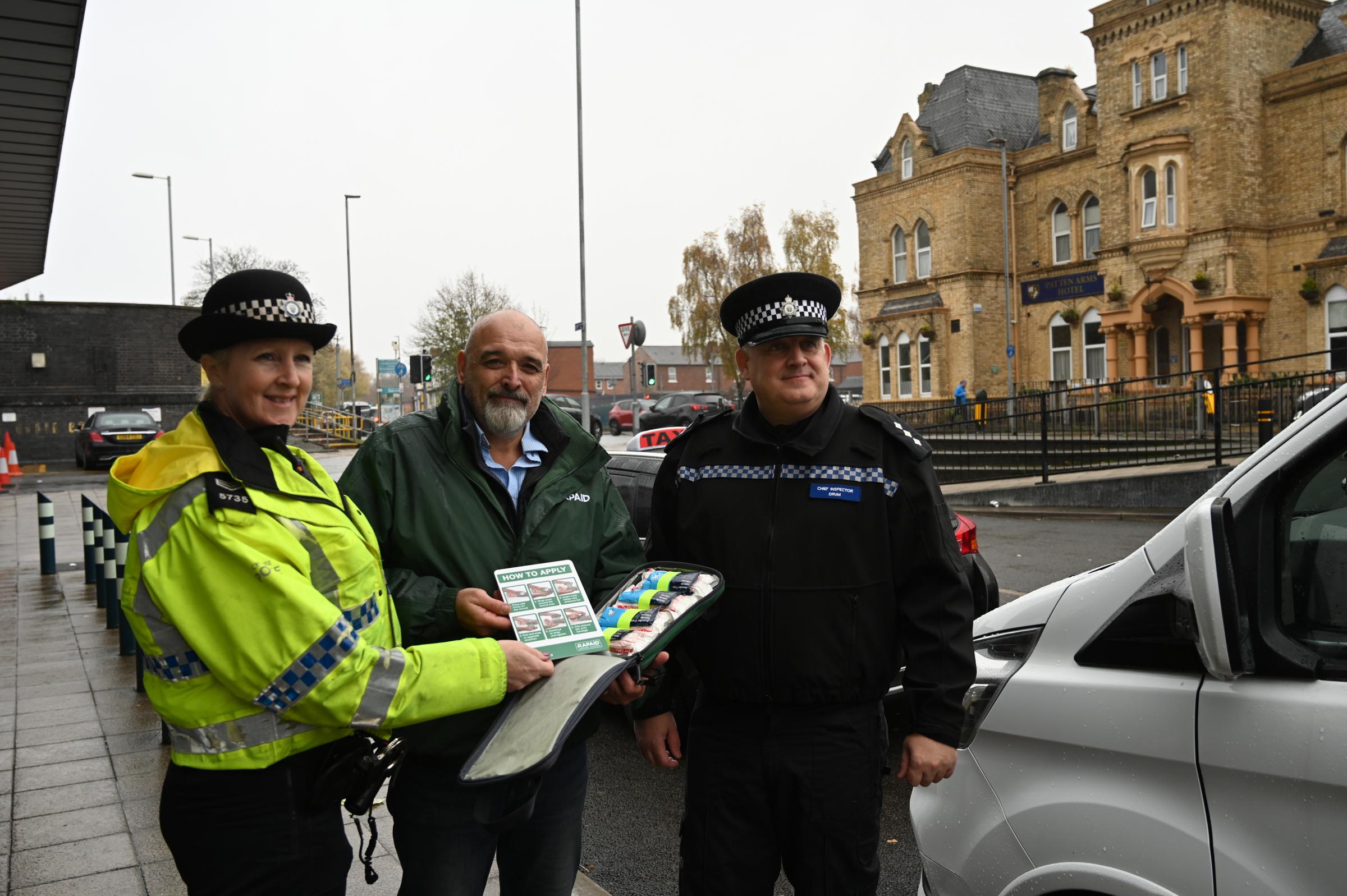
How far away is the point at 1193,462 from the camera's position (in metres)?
15.2

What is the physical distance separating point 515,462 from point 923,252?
33.9m

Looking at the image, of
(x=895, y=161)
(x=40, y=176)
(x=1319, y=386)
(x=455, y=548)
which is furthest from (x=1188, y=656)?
(x=895, y=161)

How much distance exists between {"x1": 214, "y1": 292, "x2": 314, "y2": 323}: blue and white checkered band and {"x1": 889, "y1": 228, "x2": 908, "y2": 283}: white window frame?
34.7 metres

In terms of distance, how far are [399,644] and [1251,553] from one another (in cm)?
180

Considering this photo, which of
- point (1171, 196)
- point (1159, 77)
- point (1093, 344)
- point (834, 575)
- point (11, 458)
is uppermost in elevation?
point (1159, 77)

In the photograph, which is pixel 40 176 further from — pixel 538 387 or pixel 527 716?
pixel 527 716

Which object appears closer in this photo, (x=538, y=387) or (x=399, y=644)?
(x=399, y=644)

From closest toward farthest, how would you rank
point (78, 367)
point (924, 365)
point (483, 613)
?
1. point (483, 613)
2. point (78, 367)
3. point (924, 365)

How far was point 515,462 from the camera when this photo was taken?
2760 mm

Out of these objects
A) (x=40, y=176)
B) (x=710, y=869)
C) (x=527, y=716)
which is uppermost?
(x=40, y=176)

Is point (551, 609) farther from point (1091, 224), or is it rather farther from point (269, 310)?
point (1091, 224)

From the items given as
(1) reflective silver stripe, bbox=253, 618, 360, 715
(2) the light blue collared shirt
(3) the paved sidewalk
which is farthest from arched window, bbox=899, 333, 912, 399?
(1) reflective silver stripe, bbox=253, 618, 360, 715

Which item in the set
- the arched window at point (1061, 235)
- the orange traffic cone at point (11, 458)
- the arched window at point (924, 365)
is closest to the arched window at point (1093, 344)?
the arched window at point (1061, 235)

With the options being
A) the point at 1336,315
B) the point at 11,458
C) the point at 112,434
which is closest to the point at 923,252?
the point at 1336,315
